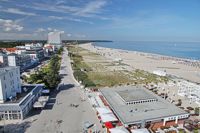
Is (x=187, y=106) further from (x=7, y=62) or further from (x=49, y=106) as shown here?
(x=7, y=62)

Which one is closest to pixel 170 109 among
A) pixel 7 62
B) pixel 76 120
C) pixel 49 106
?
pixel 76 120

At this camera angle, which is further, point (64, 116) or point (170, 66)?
point (170, 66)

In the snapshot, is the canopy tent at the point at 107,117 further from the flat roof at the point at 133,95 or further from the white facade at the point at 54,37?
the white facade at the point at 54,37

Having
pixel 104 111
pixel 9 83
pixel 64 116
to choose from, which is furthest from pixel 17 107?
pixel 104 111

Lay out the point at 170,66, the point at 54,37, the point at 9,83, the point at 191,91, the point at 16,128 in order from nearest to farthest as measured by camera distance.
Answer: the point at 16,128, the point at 9,83, the point at 191,91, the point at 170,66, the point at 54,37

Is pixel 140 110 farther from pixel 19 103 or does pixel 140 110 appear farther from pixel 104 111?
pixel 19 103
